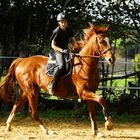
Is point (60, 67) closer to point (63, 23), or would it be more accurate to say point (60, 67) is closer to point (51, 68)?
point (51, 68)

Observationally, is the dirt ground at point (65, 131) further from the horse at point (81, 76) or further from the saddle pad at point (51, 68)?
the saddle pad at point (51, 68)

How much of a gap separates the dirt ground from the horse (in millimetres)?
272

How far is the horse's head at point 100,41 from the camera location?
6.95 metres

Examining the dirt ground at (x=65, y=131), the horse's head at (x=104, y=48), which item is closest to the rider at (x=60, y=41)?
the horse's head at (x=104, y=48)

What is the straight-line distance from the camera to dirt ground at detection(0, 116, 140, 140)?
24.7 feet

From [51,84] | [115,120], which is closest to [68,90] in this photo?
[51,84]

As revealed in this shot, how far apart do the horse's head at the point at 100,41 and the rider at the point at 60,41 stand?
1.24 feet

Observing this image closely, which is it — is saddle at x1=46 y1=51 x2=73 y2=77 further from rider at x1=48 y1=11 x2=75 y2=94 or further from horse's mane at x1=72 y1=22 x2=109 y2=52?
horse's mane at x1=72 y1=22 x2=109 y2=52

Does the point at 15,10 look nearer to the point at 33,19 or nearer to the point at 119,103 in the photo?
the point at 33,19

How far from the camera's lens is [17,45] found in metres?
12.7

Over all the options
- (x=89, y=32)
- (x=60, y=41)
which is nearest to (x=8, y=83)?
(x=60, y=41)

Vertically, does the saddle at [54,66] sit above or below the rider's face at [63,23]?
below

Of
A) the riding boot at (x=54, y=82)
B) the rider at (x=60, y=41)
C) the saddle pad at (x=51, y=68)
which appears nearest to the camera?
the rider at (x=60, y=41)

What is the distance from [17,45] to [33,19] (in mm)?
932
